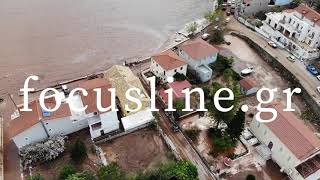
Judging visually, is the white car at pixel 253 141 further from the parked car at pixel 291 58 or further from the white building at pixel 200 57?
the parked car at pixel 291 58

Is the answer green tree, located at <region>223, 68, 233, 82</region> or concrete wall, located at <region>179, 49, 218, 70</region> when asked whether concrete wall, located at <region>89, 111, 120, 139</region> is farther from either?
green tree, located at <region>223, 68, 233, 82</region>

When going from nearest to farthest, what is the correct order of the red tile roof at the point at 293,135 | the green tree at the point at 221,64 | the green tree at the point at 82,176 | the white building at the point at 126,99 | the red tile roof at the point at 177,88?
1. the green tree at the point at 82,176
2. the red tile roof at the point at 293,135
3. the white building at the point at 126,99
4. the red tile roof at the point at 177,88
5. the green tree at the point at 221,64

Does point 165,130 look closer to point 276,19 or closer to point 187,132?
point 187,132

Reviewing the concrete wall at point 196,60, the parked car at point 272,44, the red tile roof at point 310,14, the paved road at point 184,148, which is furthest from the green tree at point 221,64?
the red tile roof at point 310,14

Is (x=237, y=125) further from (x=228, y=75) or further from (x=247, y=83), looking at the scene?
(x=228, y=75)

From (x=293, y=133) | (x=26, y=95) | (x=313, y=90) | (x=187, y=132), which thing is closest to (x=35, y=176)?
(x=26, y=95)

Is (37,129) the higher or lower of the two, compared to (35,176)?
higher

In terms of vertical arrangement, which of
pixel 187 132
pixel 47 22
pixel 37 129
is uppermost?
pixel 47 22
